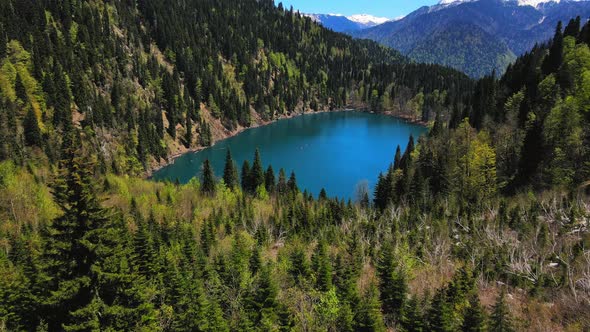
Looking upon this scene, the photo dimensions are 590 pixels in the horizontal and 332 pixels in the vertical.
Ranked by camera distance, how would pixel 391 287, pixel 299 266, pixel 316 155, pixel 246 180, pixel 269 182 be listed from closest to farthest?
pixel 391 287 < pixel 299 266 < pixel 246 180 < pixel 269 182 < pixel 316 155

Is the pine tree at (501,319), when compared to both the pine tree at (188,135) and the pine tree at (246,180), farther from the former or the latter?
the pine tree at (188,135)

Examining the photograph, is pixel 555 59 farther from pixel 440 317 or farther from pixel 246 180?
pixel 440 317

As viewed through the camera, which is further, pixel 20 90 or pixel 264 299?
pixel 20 90

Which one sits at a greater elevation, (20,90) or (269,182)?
(20,90)

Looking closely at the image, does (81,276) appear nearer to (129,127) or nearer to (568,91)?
(568,91)

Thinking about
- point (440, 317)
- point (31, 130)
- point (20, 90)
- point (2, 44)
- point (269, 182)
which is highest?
point (2, 44)

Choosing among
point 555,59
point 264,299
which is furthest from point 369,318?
point 555,59

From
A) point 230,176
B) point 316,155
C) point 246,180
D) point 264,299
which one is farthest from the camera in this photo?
point 316,155

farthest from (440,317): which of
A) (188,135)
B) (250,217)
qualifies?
(188,135)

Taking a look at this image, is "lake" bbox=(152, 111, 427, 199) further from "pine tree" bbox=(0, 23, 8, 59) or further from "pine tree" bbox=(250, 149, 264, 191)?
"pine tree" bbox=(0, 23, 8, 59)
